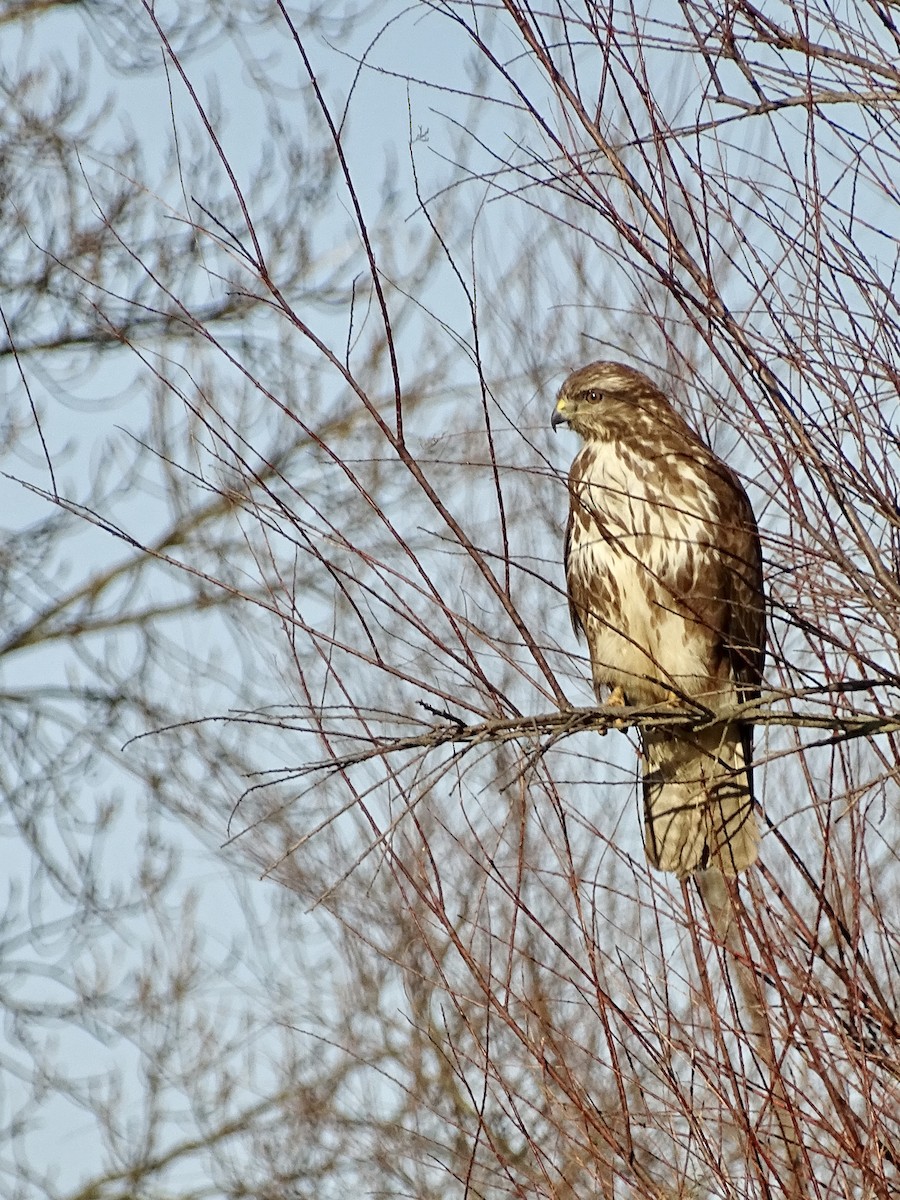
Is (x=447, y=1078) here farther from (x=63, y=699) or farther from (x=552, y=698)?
(x=63, y=699)

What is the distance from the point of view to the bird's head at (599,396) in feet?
15.1

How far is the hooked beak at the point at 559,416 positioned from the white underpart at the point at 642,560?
0.15m

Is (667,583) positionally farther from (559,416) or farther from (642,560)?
(559,416)

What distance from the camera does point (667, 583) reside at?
4273 millimetres

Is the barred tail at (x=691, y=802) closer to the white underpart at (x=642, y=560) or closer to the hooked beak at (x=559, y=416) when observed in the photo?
the white underpart at (x=642, y=560)

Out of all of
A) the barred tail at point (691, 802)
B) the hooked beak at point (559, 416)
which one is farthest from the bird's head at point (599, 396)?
the barred tail at point (691, 802)

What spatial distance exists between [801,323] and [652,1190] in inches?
63.9

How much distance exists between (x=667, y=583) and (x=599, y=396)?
70cm

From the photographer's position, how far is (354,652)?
275 cm

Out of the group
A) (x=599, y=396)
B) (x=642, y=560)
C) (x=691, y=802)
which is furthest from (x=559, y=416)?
(x=691, y=802)

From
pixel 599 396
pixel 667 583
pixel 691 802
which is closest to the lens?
pixel 667 583

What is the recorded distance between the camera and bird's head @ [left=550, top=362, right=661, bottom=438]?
4.61 m

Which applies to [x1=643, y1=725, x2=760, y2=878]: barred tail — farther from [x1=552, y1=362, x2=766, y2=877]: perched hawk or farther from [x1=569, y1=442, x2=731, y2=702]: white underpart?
[x1=569, y1=442, x2=731, y2=702]: white underpart

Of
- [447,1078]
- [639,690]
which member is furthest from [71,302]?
[639,690]
